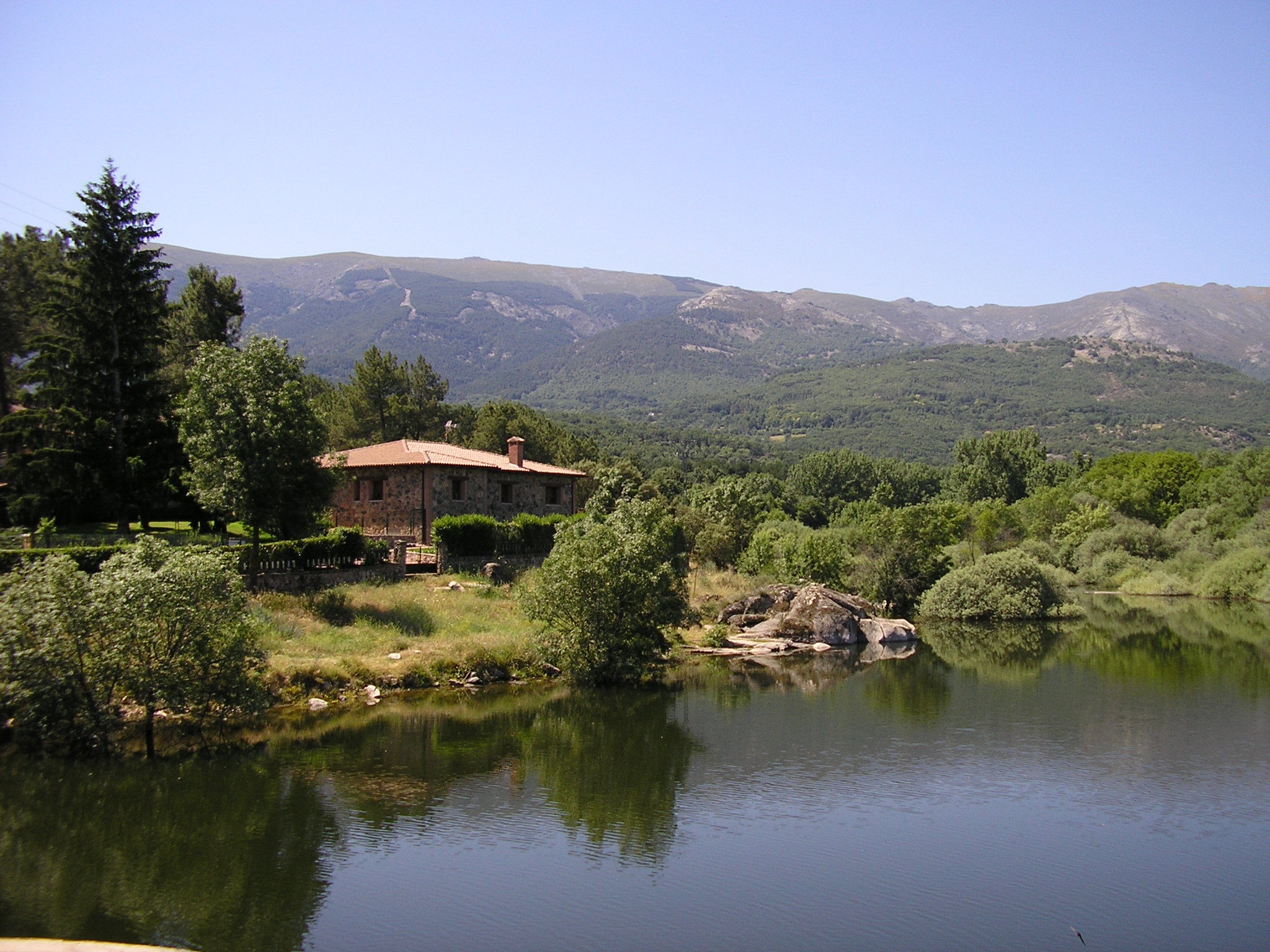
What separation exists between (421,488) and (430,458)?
4.79 feet

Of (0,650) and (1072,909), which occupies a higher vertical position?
(0,650)

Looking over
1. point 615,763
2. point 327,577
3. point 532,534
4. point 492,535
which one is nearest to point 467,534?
point 492,535

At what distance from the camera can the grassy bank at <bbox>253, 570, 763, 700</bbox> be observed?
1195 inches

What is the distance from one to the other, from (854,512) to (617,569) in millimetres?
56143

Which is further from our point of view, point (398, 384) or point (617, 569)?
point (398, 384)

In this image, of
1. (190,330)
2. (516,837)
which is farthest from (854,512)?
(516,837)

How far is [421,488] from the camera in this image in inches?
1784

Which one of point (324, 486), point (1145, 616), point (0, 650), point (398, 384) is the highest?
point (398, 384)

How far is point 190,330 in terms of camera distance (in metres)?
51.2

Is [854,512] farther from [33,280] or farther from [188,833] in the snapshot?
[188,833]

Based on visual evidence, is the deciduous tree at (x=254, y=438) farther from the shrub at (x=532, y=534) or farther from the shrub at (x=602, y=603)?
the shrub at (x=532, y=534)

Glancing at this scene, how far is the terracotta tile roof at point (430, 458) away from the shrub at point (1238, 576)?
4502 centimetres

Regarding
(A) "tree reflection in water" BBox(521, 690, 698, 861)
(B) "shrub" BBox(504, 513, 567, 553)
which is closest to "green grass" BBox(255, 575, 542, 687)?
(A) "tree reflection in water" BBox(521, 690, 698, 861)

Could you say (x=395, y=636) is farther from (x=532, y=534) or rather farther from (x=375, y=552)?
(x=532, y=534)
